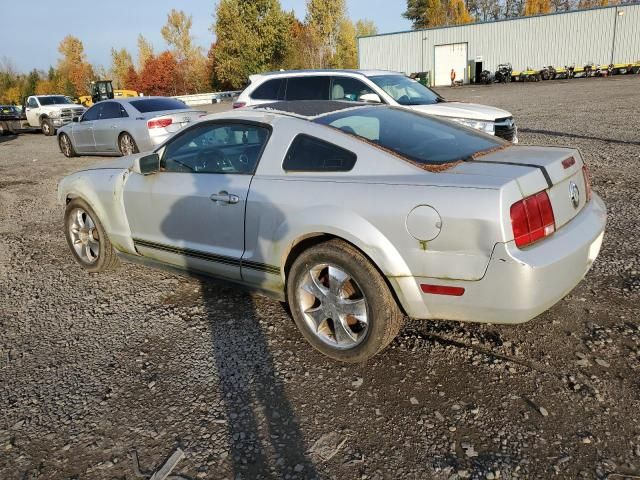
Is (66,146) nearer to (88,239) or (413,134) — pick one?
(88,239)

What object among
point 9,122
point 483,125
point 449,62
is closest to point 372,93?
point 483,125

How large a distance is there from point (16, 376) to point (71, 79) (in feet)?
264

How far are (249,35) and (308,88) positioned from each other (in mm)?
48967

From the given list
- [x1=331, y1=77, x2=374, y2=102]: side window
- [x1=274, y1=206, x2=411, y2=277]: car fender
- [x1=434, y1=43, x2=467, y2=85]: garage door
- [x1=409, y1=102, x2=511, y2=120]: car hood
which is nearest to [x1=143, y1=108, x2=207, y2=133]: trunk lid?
[x1=331, y1=77, x2=374, y2=102]: side window

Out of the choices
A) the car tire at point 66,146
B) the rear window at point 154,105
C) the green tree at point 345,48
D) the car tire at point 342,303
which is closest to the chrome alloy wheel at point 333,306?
the car tire at point 342,303

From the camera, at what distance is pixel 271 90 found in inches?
375

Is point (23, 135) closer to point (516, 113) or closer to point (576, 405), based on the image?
point (516, 113)

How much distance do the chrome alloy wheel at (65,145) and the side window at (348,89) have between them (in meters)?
8.53

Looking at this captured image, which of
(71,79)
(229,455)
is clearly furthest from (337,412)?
(71,79)

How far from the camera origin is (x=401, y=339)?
3.44m

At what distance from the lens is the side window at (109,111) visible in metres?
12.2

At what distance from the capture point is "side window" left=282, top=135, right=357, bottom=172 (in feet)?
10.4

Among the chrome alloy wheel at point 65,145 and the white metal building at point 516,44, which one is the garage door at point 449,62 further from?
the chrome alloy wheel at point 65,145

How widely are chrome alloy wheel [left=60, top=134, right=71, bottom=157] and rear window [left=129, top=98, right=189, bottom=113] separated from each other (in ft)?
10.2
